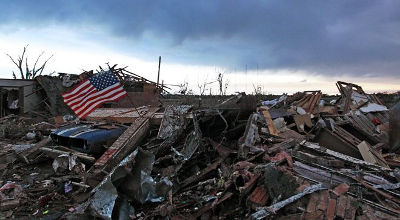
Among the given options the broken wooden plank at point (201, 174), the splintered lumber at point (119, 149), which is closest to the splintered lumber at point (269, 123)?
the broken wooden plank at point (201, 174)

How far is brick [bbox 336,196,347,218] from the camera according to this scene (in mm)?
3995

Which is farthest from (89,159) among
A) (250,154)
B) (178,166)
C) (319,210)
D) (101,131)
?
(319,210)

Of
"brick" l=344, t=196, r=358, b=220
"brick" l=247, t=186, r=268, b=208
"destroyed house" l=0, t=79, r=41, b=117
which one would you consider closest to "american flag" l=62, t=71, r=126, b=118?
"brick" l=247, t=186, r=268, b=208

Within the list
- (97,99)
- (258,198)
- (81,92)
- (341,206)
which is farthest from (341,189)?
(81,92)

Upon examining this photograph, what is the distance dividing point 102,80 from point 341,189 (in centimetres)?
496

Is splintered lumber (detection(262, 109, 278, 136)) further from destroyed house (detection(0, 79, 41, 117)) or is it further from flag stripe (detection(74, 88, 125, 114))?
destroyed house (detection(0, 79, 41, 117))

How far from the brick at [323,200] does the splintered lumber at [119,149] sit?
147 inches

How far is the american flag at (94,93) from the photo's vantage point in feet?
21.8

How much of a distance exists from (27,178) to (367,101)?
10365 millimetres

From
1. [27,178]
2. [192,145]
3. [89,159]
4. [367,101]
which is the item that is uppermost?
[367,101]

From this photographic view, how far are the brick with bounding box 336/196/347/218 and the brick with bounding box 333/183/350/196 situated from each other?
0.12 m

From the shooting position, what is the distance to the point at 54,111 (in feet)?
60.2

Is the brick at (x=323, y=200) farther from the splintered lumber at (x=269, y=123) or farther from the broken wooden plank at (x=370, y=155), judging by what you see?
the splintered lumber at (x=269, y=123)

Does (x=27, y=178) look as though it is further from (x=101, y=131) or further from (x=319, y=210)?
(x=319, y=210)
